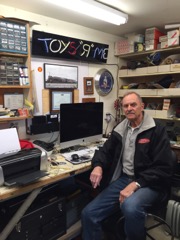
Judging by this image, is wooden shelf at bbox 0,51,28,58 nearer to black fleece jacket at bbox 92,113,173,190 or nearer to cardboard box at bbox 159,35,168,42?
black fleece jacket at bbox 92,113,173,190

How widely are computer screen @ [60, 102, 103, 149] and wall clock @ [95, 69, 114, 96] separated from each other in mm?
753

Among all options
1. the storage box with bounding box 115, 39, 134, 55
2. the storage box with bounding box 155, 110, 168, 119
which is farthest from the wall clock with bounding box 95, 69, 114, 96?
the storage box with bounding box 155, 110, 168, 119

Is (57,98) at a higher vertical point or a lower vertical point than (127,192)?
higher

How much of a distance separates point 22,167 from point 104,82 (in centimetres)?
201

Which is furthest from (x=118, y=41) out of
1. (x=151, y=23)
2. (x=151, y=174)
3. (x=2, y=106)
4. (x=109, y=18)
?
(x=151, y=174)

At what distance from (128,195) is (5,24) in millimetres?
1833

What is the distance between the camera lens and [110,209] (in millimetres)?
1766

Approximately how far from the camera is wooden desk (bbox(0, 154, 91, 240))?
1.42m

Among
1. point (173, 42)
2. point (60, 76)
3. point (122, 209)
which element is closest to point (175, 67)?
point (173, 42)

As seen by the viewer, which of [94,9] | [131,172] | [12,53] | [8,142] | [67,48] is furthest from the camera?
[67,48]

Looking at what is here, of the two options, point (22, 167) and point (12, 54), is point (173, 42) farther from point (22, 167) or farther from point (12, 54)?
point (22, 167)

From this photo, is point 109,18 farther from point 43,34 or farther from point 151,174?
point 151,174

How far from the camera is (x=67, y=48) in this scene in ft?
8.51

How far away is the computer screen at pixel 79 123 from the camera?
211 centimetres
